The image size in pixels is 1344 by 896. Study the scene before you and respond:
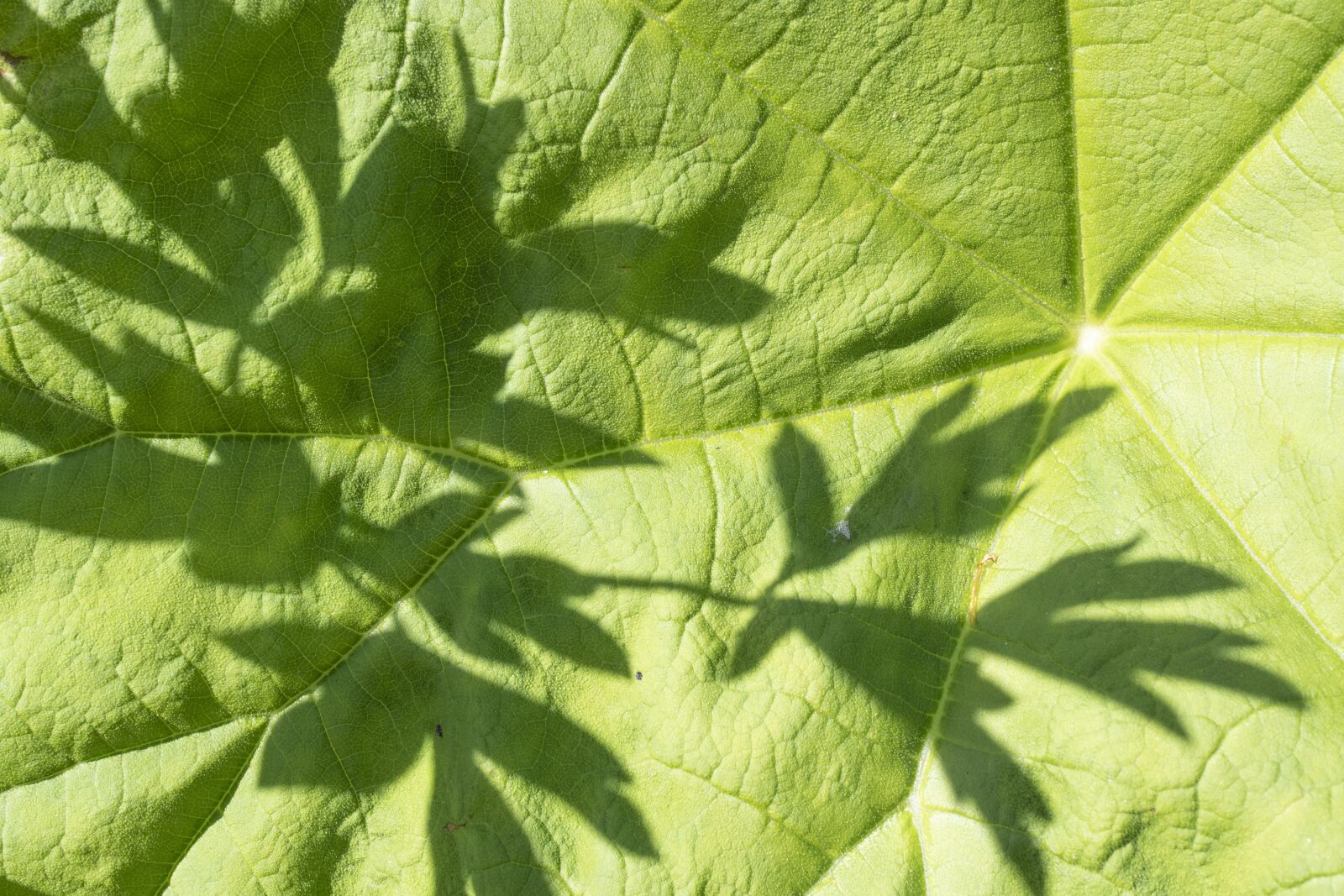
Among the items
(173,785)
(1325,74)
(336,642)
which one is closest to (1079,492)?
(1325,74)

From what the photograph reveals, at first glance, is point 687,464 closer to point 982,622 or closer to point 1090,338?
point 982,622

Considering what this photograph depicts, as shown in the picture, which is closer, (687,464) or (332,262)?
(332,262)

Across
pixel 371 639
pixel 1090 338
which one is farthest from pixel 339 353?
pixel 1090 338

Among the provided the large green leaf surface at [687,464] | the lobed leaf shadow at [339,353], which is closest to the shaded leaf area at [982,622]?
the large green leaf surface at [687,464]

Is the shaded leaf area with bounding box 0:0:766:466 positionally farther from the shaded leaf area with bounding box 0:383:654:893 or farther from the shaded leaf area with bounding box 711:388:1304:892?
the shaded leaf area with bounding box 711:388:1304:892

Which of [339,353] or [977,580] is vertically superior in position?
[977,580]
